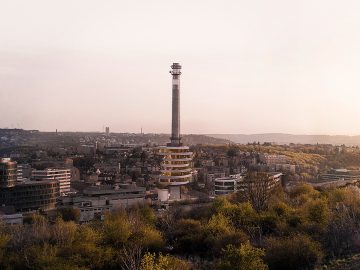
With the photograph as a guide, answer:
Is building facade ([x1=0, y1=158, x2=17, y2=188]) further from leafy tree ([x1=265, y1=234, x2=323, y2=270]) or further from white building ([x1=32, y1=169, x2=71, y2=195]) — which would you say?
leafy tree ([x1=265, y1=234, x2=323, y2=270])

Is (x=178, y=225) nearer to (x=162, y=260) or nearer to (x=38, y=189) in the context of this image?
(x=162, y=260)

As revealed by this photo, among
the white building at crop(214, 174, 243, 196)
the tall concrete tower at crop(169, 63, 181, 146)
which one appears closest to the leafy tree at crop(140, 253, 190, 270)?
the white building at crop(214, 174, 243, 196)

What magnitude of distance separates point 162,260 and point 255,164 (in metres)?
47.9

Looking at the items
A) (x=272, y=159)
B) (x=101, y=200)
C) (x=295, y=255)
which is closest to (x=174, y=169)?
(x=101, y=200)

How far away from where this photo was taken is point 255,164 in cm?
5869

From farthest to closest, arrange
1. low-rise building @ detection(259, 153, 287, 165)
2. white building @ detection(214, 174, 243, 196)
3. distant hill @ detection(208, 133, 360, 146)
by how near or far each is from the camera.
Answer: distant hill @ detection(208, 133, 360, 146), low-rise building @ detection(259, 153, 287, 165), white building @ detection(214, 174, 243, 196)

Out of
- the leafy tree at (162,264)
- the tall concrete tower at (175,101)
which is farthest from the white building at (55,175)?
the leafy tree at (162,264)

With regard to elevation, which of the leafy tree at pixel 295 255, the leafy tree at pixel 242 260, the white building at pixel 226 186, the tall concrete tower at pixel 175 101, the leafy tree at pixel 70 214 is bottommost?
the leafy tree at pixel 70 214

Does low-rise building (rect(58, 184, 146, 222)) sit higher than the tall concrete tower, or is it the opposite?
the tall concrete tower

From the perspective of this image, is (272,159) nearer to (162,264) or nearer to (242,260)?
(242,260)

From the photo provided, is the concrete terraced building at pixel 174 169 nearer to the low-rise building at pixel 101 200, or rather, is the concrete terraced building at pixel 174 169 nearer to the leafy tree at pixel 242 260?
the low-rise building at pixel 101 200

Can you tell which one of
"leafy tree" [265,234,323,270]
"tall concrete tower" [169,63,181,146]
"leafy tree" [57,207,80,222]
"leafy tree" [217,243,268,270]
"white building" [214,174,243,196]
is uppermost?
"tall concrete tower" [169,63,181,146]

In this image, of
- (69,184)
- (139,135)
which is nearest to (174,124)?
(69,184)

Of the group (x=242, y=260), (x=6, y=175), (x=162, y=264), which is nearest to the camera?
(x=162, y=264)
